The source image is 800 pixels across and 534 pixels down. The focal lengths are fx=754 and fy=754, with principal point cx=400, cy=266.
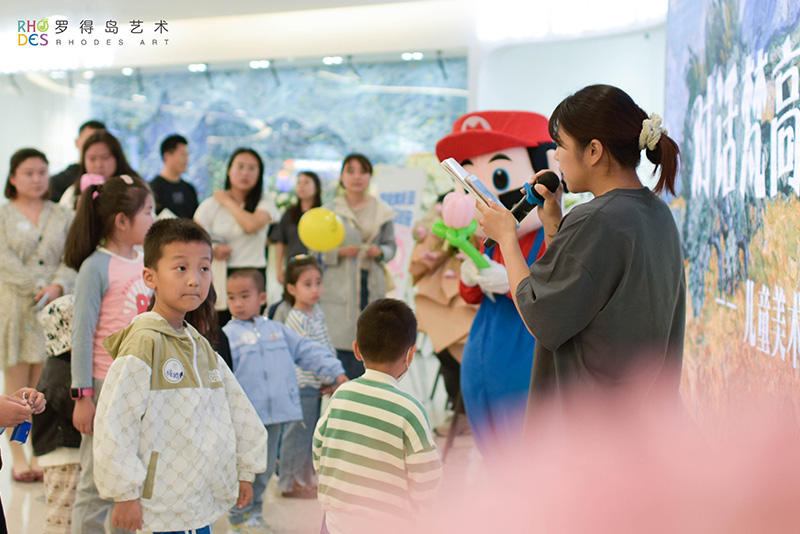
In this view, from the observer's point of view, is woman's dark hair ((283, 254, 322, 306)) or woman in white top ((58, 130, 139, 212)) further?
woman in white top ((58, 130, 139, 212))

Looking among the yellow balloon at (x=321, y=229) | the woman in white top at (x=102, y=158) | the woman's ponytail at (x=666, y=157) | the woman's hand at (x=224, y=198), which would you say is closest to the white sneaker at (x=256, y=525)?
the yellow balloon at (x=321, y=229)

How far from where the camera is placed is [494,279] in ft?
7.98

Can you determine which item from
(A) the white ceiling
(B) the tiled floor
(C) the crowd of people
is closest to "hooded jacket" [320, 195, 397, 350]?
(B) the tiled floor

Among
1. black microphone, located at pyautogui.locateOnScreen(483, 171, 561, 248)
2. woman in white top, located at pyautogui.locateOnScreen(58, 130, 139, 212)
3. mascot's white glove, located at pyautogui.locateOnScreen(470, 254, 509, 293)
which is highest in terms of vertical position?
woman in white top, located at pyautogui.locateOnScreen(58, 130, 139, 212)

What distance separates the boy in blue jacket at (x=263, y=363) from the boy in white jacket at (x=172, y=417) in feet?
2.60

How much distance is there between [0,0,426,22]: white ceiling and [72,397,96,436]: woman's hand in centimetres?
315

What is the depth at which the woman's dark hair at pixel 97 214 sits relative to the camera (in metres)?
2.24

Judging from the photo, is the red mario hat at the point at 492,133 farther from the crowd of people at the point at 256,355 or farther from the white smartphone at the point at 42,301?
the white smartphone at the point at 42,301

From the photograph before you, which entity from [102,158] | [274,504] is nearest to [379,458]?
[274,504]

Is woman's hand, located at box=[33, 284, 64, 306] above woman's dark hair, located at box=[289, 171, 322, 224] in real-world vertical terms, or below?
below

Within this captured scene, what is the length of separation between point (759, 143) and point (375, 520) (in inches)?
56.8

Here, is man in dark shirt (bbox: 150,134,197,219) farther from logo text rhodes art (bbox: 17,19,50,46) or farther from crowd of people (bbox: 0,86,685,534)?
crowd of people (bbox: 0,86,685,534)

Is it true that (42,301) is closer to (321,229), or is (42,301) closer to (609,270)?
(321,229)

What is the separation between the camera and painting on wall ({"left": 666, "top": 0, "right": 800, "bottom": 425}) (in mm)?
1856
